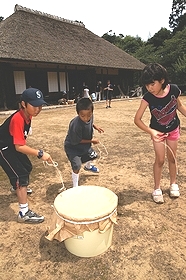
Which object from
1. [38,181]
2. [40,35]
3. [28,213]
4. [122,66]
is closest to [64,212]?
[28,213]

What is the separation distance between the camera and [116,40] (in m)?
42.7

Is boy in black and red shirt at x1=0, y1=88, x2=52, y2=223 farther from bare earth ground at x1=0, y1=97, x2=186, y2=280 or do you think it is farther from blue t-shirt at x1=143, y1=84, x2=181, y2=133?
blue t-shirt at x1=143, y1=84, x2=181, y2=133

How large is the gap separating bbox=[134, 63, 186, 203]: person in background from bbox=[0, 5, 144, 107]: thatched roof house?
36.3 feet

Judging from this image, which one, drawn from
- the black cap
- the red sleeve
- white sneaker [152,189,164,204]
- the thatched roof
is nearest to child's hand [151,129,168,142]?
white sneaker [152,189,164,204]

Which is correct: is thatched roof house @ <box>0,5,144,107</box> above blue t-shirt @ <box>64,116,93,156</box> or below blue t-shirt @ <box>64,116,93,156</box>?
above

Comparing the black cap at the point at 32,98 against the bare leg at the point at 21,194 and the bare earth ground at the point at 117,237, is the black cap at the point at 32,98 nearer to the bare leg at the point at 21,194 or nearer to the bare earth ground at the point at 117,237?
the bare leg at the point at 21,194

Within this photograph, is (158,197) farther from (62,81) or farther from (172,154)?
(62,81)

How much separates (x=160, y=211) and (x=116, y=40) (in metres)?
44.7

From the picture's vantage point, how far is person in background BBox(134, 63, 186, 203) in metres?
2.46

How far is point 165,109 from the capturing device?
106 inches

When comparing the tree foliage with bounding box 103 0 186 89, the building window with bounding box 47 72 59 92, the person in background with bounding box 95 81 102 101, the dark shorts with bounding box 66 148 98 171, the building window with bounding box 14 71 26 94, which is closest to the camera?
the dark shorts with bounding box 66 148 98 171

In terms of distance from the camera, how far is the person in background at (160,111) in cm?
246

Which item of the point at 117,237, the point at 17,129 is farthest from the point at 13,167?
the point at 117,237

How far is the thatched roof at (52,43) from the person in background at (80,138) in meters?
10.3
